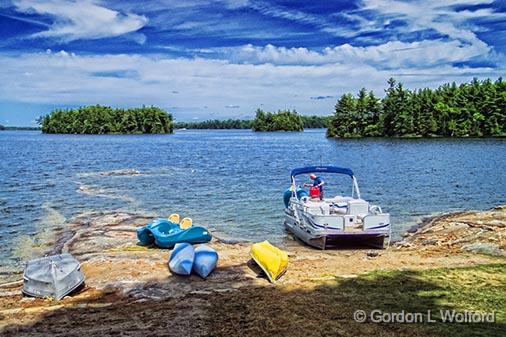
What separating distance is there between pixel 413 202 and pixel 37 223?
2005 cm

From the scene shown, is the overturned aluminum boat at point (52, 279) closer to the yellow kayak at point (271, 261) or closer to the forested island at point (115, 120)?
the yellow kayak at point (271, 261)

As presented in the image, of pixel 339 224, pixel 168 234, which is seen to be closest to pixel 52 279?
pixel 168 234

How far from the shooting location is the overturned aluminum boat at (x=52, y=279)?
1079 centimetres

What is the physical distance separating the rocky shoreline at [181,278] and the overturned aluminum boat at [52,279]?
0.86 feet

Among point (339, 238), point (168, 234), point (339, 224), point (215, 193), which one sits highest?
point (339, 224)

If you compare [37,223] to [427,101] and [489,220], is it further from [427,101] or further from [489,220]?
[427,101]

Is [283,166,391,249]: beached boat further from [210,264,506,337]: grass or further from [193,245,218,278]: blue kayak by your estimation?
[193,245,218,278]: blue kayak

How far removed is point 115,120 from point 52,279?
176 metres

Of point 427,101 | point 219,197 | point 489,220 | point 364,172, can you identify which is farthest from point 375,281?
point 427,101

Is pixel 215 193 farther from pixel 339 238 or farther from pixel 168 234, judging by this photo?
pixel 339 238

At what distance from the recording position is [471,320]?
326 inches

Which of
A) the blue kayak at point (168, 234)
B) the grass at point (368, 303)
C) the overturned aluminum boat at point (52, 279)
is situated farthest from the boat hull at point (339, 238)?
the overturned aluminum boat at point (52, 279)

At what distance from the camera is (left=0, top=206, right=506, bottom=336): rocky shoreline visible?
8.88 meters

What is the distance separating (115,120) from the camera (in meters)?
179
